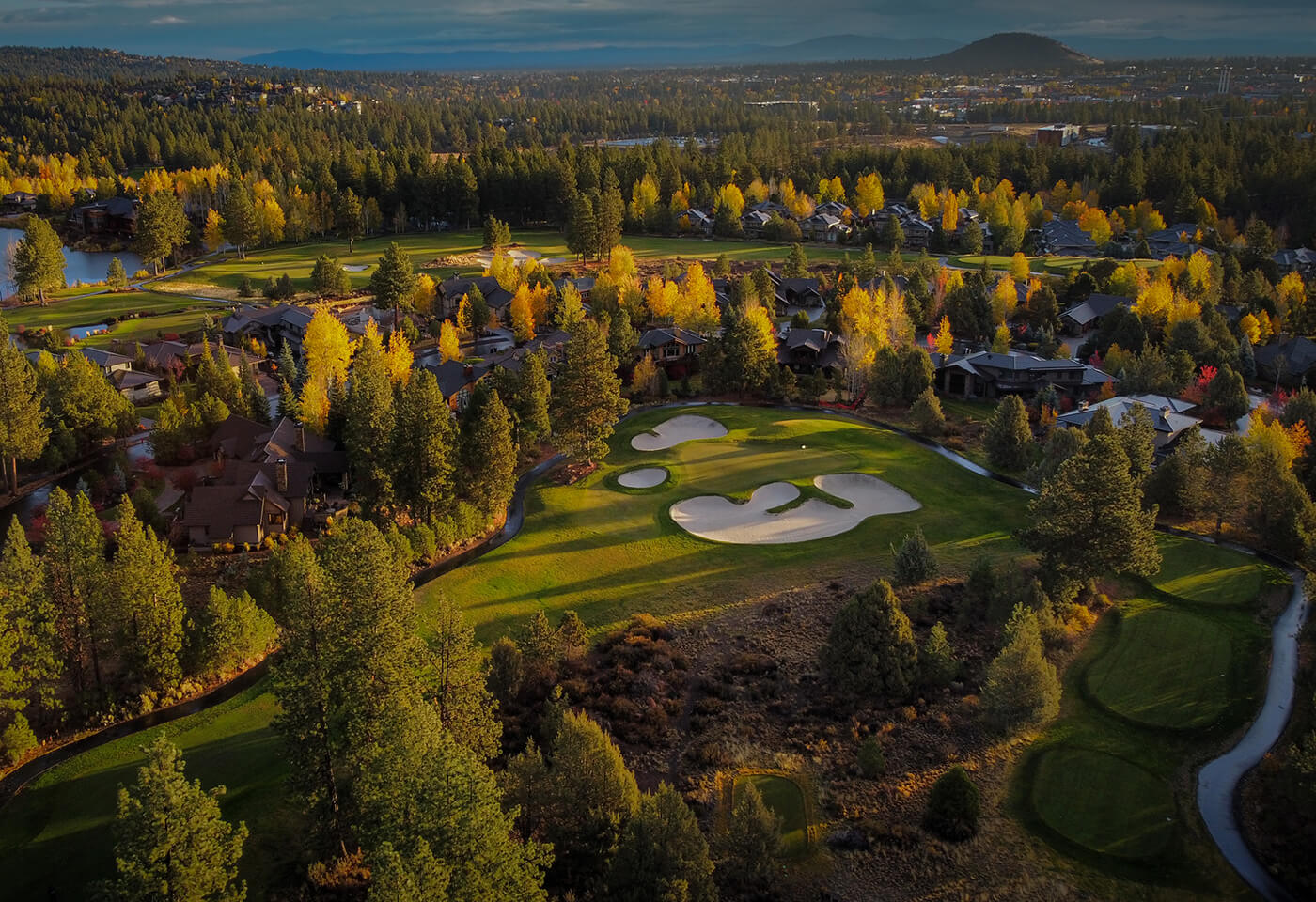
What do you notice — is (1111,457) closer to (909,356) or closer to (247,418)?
(909,356)

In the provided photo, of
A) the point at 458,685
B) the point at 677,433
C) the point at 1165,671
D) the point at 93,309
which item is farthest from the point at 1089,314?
the point at 93,309

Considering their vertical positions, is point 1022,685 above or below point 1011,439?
below

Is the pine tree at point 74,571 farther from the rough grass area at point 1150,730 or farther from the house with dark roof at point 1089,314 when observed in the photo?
the house with dark roof at point 1089,314

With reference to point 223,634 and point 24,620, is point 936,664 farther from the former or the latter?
point 24,620

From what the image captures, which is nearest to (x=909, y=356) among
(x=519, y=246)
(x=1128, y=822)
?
(x=1128, y=822)

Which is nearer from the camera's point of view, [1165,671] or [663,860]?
[663,860]

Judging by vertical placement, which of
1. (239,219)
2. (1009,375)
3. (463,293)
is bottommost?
(1009,375)
